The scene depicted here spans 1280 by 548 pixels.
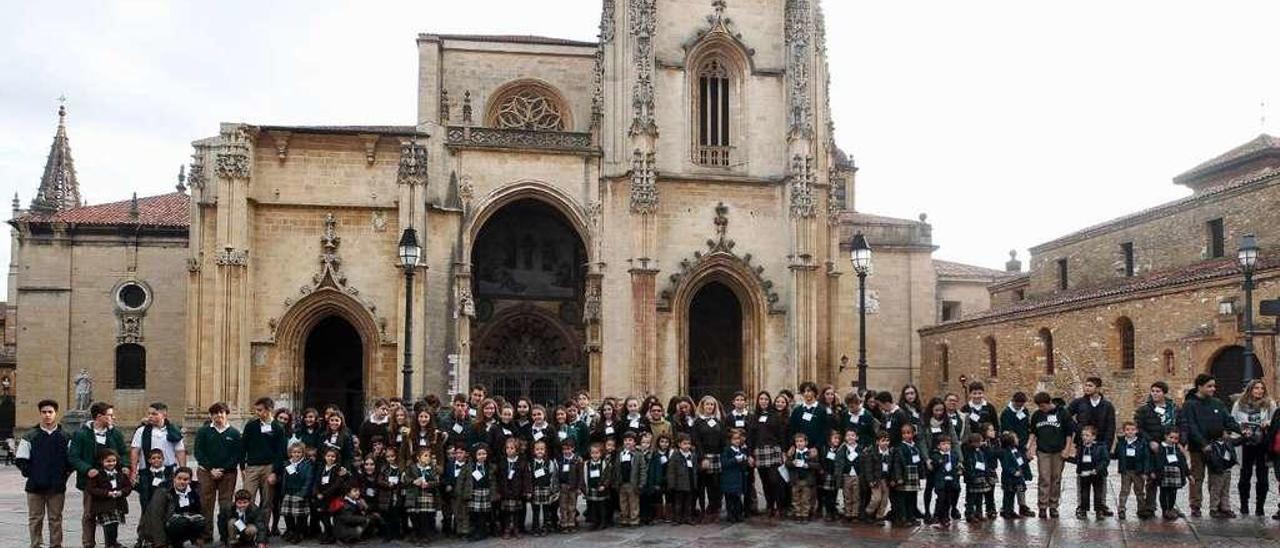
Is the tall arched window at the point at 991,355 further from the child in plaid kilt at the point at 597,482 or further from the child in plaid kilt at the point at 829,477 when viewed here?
the child in plaid kilt at the point at 597,482

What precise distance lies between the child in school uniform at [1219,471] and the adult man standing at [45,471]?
1306cm

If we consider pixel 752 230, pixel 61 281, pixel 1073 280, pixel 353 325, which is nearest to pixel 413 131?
pixel 353 325

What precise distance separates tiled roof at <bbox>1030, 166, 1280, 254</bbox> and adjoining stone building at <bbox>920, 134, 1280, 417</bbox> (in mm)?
44

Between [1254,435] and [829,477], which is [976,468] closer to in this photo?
[829,477]

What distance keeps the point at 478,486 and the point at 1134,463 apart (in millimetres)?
7737

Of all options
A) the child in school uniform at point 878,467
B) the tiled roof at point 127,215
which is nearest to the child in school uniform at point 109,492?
the child in school uniform at point 878,467

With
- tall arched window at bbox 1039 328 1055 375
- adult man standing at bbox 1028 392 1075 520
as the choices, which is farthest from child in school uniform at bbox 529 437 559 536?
tall arched window at bbox 1039 328 1055 375

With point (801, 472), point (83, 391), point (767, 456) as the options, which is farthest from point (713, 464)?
point (83, 391)

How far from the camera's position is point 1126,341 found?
2988 cm

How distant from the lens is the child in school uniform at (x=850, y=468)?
1404 centimetres

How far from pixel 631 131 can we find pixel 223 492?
1733 cm

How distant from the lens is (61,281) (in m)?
36.6

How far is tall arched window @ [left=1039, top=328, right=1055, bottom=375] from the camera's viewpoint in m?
33.5

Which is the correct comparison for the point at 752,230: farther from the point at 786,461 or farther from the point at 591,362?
the point at 786,461
